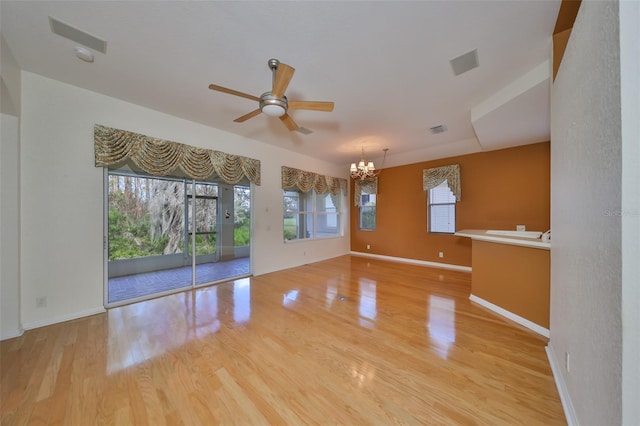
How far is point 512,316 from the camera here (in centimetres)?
284

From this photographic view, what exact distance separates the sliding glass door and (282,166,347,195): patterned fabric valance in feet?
3.53

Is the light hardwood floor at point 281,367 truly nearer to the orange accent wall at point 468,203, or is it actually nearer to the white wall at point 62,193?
the white wall at point 62,193

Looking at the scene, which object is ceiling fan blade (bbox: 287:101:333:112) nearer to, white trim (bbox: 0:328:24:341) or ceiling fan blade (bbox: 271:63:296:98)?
ceiling fan blade (bbox: 271:63:296:98)

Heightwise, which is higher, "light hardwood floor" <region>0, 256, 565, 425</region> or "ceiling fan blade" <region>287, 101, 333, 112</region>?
"ceiling fan blade" <region>287, 101, 333, 112</region>

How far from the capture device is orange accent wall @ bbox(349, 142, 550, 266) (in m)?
4.41

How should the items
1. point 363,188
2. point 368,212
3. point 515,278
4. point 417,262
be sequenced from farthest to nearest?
1. point 368,212
2. point 363,188
3. point 417,262
4. point 515,278

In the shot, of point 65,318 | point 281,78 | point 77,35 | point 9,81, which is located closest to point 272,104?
point 281,78

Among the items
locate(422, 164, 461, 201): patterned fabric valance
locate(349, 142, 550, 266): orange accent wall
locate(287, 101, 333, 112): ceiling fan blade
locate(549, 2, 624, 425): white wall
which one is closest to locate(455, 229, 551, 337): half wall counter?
locate(549, 2, 624, 425): white wall

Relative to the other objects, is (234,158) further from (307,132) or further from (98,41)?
(98,41)

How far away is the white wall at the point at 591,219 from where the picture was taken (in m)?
0.91

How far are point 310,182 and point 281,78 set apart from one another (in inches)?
162

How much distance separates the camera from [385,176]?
6.69 meters

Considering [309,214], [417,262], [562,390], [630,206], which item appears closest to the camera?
[630,206]

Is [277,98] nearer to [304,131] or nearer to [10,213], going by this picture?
[304,131]
